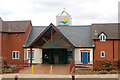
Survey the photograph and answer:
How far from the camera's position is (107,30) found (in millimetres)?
26234

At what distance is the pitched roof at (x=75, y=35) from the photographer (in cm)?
2550

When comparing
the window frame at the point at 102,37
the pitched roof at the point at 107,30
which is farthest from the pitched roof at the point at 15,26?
the window frame at the point at 102,37

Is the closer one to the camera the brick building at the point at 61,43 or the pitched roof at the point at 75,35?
the brick building at the point at 61,43

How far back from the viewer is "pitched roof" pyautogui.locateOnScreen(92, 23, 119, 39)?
82.4 feet

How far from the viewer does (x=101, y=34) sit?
24.7 m

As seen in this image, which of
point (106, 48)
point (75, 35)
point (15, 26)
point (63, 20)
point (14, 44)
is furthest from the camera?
point (63, 20)

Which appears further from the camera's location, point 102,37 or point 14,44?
point 14,44

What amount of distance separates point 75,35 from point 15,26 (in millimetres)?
10439

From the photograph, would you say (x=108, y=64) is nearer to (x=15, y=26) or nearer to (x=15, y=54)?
(x=15, y=54)

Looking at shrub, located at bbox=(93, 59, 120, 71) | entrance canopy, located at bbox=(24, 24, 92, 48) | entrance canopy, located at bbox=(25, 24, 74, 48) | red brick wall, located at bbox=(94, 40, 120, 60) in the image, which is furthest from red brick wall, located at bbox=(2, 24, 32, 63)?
shrub, located at bbox=(93, 59, 120, 71)

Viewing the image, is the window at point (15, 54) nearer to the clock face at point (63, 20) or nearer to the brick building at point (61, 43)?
the brick building at point (61, 43)

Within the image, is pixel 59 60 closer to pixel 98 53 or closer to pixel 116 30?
pixel 98 53

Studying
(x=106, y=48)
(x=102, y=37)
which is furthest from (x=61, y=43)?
(x=106, y=48)

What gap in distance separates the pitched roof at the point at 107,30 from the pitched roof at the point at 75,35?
1.12 m
